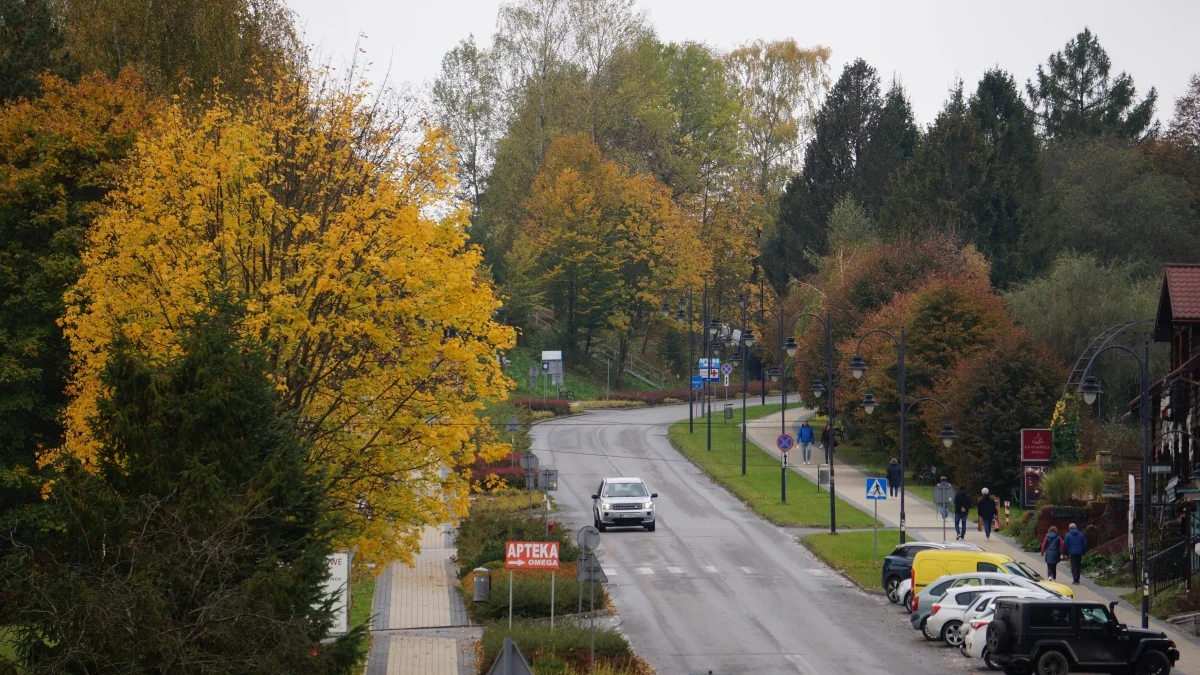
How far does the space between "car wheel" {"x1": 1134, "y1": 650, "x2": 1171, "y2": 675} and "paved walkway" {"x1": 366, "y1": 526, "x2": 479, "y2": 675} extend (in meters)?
12.0

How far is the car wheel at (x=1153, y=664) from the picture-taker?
24312 mm

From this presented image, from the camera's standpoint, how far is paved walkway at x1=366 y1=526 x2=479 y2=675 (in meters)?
25.8

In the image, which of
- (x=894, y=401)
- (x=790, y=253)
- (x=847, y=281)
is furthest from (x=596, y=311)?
(x=894, y=401)

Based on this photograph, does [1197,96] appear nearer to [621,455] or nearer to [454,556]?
[621,455]

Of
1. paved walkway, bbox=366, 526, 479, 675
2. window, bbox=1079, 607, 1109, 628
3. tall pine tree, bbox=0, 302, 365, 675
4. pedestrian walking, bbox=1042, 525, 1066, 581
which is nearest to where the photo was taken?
tall pine tree, bbox=0, 302, 365, 675

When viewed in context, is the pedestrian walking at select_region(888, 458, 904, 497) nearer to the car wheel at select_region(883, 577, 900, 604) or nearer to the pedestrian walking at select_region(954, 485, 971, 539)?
the pedestrian walking at select_region(954, 485, 971, 539)

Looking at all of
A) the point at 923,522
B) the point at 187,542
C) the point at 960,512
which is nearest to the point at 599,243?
the point at 923,522

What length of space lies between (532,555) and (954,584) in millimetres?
9849

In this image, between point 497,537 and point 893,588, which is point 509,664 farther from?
point 497,537

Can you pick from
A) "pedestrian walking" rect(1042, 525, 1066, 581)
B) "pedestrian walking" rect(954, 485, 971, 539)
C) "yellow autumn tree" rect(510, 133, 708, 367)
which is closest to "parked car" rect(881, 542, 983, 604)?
"pedestrian walking" rect(1042, 525, 1066, 581)

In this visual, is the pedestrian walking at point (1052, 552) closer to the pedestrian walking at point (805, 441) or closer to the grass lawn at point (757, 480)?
the grass lawn at point (757, 480)

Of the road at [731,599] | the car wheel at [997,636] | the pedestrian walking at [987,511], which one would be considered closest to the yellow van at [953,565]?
the road at [731,599]

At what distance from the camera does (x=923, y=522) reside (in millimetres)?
45781

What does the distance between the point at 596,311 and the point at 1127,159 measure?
3264 centimetres
